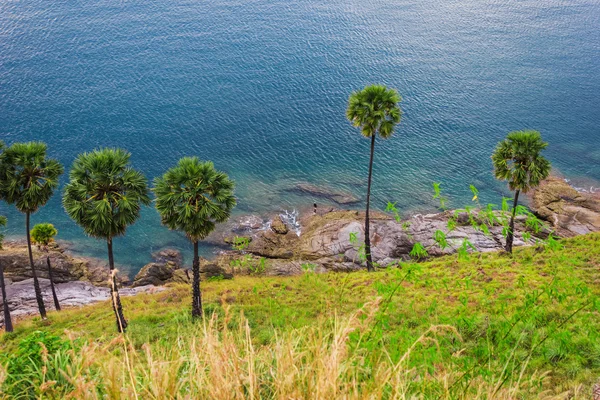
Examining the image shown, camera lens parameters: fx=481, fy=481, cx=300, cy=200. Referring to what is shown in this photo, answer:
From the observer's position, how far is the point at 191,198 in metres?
33.9

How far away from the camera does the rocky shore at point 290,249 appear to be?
5191cm

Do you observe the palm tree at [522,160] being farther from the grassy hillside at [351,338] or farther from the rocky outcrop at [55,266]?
the rocky outcrop at [55,266]

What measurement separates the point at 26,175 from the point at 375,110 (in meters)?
29.7

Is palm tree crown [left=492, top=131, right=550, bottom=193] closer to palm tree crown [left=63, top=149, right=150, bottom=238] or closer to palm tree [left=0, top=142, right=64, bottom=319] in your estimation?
palm tree crown [left=63, top=149, right=150, bottom=238]

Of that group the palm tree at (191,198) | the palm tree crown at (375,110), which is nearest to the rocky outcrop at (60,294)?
the palm tree at (191,198)

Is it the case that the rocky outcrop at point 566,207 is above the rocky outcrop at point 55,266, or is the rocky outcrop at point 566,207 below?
above

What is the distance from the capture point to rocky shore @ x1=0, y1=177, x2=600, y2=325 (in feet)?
170

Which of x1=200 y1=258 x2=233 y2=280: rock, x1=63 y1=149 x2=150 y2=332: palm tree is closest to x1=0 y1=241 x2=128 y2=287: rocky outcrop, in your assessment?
x1=200 y1=258 x2=233 y2=280: rock

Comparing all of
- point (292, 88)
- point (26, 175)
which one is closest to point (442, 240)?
point (26, 175)

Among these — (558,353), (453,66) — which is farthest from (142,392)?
(453,66)

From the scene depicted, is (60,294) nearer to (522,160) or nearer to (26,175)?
(26,175)


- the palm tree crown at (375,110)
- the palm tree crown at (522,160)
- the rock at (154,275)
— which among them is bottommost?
the rock at (154,275)

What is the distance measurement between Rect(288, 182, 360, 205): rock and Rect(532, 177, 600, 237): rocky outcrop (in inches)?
962

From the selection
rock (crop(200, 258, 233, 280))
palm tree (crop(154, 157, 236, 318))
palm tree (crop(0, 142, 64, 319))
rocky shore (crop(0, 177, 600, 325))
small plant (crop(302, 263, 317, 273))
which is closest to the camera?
palm tree (crop(154, 157, 236, 318))
